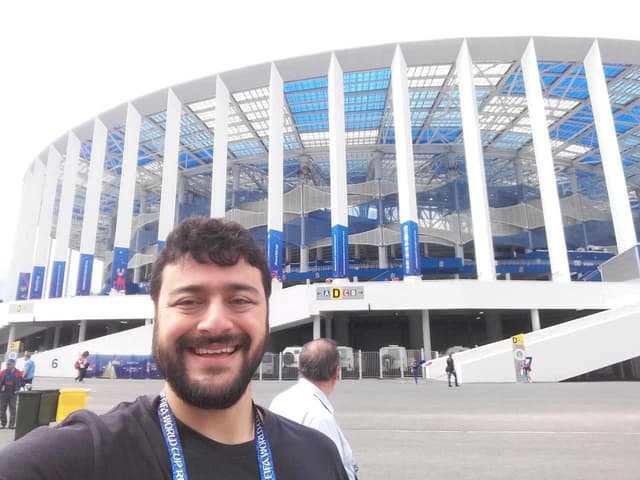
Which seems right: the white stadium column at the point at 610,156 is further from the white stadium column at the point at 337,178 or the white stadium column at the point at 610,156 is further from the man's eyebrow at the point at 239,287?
the man's eyebrow at the point at 239,287

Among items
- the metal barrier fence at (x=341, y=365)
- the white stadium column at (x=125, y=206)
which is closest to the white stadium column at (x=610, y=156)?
the metal barrier fence at (x=341, y=365)

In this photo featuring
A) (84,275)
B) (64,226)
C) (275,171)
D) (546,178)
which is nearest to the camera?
(546,178)

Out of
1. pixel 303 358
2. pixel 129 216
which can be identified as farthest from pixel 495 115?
pixel 303 358

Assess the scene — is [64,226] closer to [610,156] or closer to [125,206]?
[125,206]

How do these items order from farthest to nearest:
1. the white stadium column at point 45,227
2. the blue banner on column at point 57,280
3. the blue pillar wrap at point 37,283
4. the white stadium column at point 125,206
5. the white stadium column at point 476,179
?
the white stadium column at point 45,227, the blue pillar wrap at point 37,283, the blue banner on column at point 57,280, the white stadium column at point 125,206, the white stadium column at point 476,179

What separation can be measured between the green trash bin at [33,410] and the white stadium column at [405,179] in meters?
21.3

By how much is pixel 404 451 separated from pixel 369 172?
1608 inches

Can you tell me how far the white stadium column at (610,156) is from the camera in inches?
1050

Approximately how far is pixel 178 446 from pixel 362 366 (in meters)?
21.3

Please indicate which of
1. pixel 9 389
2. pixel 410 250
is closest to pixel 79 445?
pixel 9 389

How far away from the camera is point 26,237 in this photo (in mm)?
41969

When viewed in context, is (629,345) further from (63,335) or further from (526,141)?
(63,335)

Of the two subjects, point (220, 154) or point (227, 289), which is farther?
point (220, 154)

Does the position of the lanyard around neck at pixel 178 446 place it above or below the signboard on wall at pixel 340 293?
below
